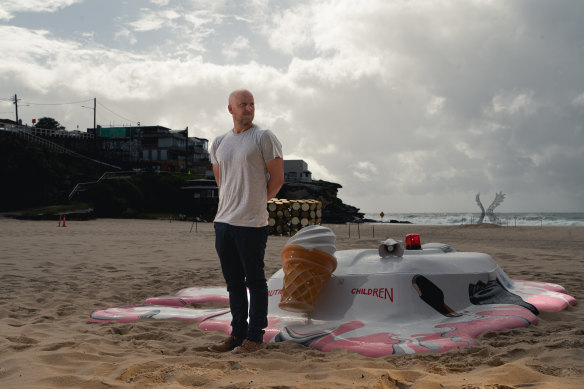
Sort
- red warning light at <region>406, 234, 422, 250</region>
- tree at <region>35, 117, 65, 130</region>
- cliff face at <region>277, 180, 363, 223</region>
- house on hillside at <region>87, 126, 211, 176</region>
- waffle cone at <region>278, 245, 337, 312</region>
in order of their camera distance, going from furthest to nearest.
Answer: tree at <region>35, 117, 65, 130</region> < house on hillside at <region>87, 126, 211, 176</region> < cliff face at <region>277, 180, 363, 223</region> < red warning light at <region>406, 234, 422, 250</region> < waffle cone at <region>278, 245, 337, 312</region>

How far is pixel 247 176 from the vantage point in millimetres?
3170

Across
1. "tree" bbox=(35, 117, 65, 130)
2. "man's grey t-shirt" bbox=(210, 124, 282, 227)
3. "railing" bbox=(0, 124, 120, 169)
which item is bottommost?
"man's grey t-shirt" bbox=(210, 124, 282, 227)

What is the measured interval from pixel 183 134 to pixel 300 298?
195ft

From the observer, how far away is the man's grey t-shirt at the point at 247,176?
3133 mm

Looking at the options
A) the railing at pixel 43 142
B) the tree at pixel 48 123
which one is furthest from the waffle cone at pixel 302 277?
the tree at pixel 48 123

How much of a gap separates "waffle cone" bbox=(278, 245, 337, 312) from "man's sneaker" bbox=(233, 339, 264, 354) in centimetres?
48

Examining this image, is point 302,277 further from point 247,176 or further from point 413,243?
point 413,243

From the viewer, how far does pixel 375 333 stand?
3410 millimetres

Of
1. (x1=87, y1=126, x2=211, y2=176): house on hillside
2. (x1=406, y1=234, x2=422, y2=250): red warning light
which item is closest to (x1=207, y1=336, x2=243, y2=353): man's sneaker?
(x1=406, y1=234, x2=422, y2=250): red warning light

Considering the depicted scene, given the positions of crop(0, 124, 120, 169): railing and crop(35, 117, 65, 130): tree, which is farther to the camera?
crop(35, 117, 65, 130): tree

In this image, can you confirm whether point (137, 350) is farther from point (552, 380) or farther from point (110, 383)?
point (552, 380)

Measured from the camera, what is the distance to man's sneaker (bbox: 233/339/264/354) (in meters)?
3.13

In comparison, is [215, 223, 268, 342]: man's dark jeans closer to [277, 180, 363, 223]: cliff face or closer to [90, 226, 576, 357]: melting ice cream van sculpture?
[90, 226, 576, 357]: melting ice cream van sculpture

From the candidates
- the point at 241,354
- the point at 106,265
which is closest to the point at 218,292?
the point at 241,354
